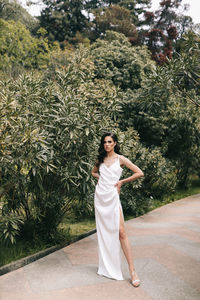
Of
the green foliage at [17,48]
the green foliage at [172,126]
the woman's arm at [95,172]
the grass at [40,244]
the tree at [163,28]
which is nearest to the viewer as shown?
the woman's arm at [95,172]

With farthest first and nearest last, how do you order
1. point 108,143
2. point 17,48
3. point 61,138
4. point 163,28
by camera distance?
point 163,28 → point 17,48 → point 61,138 → point 108,143

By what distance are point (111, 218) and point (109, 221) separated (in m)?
0.05

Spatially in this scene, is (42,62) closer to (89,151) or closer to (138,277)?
(89,151)

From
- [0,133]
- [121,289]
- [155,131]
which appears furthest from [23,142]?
[155,131]

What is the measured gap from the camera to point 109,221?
3623mm

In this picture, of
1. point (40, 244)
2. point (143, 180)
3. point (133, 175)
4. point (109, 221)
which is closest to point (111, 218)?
point (109, 221)

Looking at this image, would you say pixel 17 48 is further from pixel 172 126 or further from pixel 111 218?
pixel 111 218

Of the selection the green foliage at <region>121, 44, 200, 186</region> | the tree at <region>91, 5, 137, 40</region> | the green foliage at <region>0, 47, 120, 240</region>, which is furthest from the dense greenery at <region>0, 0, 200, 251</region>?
the tree at <region>91, 5, 137, 40</region>

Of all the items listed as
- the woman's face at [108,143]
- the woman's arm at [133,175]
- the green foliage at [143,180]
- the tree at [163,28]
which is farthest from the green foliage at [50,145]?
the tree at [163,28]

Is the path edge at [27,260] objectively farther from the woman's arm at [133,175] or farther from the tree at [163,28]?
the tree at [163,28]

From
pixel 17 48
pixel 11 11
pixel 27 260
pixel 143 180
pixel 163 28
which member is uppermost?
pixel 163 28

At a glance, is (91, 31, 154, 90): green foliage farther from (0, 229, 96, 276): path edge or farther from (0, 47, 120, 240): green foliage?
(0, 229, 96, 276): path edge

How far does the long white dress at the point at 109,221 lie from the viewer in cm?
359

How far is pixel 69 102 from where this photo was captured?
170 inches
